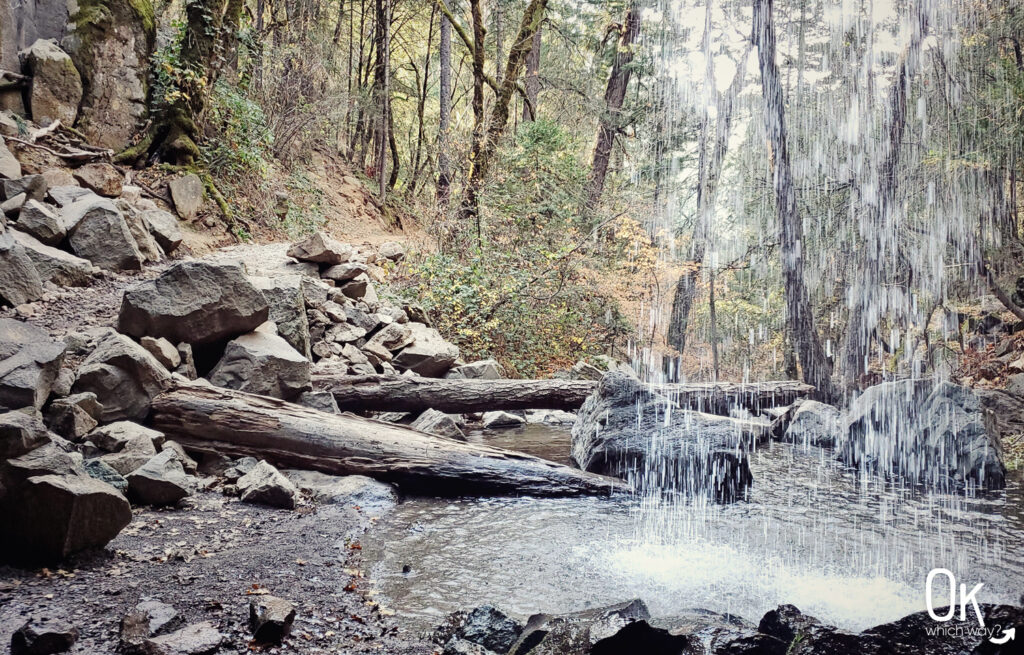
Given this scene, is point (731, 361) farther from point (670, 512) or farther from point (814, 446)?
point (670, 512)

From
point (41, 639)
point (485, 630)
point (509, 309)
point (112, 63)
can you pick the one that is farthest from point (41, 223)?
point (509, 309)

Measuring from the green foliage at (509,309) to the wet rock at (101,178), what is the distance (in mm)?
4970

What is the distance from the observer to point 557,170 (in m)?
15.2

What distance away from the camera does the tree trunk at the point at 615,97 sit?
655 inches

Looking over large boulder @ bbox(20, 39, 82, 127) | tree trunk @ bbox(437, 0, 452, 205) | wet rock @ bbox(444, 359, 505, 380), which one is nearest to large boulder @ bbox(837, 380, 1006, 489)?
wet rock @ bbox(444, 359, 505, 380)

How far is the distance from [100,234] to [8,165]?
1.32m

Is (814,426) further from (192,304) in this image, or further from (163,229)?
(163,229)

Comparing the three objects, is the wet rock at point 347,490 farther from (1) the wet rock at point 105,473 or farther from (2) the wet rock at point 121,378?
(1) the wet rock at point 105,473

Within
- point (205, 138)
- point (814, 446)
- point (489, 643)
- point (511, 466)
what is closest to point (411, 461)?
point (511, 466)

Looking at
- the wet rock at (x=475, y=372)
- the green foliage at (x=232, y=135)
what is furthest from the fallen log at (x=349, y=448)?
the green foliage at (x=232, y=135)

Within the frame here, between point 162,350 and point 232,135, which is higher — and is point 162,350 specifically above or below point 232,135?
below

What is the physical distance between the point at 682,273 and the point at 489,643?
13.9 m

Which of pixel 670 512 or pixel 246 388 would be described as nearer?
pixel 670 512

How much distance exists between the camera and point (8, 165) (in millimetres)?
7750
